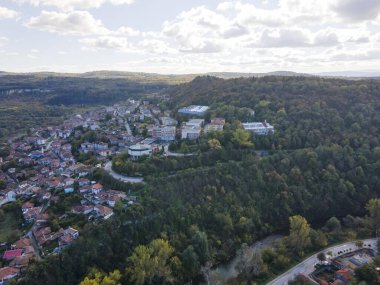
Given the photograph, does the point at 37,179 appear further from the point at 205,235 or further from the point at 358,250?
the point at 358,250

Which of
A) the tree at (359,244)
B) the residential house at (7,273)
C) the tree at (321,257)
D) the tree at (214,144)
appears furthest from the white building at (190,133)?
the residential house at (7,273)

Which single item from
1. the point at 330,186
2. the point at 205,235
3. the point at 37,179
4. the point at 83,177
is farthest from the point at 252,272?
the point at 37,179

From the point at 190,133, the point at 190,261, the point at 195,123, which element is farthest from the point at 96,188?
the point at 195,123

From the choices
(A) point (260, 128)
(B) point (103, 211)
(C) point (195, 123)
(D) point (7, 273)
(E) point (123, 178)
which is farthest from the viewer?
(C) point (195, 123)

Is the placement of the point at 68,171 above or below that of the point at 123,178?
below

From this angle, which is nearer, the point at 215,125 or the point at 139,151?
the point at 139,151

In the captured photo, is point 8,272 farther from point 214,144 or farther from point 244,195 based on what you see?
point 214,144

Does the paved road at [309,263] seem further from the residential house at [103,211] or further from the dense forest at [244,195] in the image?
the residential house at [103,211]
